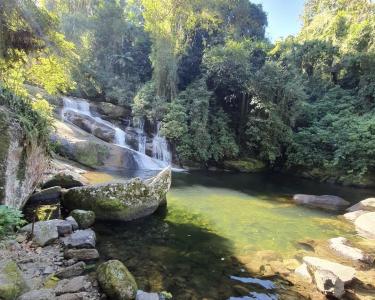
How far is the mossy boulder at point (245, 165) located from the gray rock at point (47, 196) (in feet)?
51.2

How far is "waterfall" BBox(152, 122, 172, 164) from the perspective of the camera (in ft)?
75.3

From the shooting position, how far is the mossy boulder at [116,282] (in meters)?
5.00

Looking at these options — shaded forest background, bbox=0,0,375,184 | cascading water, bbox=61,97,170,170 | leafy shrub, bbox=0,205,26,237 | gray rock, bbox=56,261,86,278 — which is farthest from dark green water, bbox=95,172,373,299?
shaded forest background, bbox=0,0,375,184

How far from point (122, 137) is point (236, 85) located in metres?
9.82

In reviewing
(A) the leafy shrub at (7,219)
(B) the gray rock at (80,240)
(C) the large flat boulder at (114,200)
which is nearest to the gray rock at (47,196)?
(C) the large flat boulder at (114,200)

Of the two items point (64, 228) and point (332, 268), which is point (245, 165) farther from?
point (64, 228)

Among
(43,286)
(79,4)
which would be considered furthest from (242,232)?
(79,4)

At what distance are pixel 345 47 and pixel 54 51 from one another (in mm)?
25840

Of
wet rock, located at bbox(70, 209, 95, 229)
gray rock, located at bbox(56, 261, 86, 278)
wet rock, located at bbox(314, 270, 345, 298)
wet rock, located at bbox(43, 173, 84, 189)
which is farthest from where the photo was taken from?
wet rock, located at bbox(43, 173, 84, 189)

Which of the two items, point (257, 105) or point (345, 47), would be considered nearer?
point (257, 105)

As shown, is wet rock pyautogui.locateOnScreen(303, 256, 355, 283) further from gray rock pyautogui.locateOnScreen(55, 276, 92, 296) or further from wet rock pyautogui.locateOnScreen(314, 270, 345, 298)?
gray rock pyautogui.locateOnScreen(55, 276, 92, 296)

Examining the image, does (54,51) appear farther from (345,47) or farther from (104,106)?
(345,47)

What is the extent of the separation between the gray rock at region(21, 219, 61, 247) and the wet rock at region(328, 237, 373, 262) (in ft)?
23.0

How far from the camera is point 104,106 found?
25.6 meters
